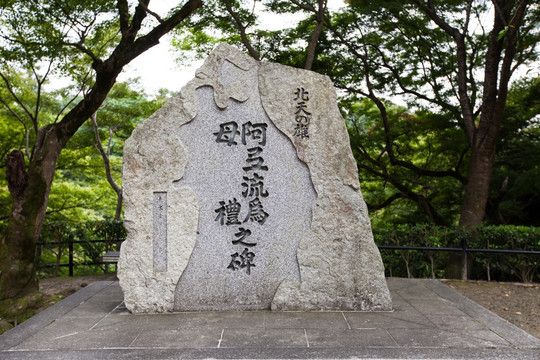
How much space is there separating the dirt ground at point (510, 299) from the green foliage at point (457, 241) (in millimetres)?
398

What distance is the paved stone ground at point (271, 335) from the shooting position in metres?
3.95

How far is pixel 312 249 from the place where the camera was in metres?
5.22

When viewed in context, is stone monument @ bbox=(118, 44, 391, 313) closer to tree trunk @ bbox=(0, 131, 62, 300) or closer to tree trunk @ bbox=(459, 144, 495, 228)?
tree trunk @ bbox=(0, 131, 62, 300)

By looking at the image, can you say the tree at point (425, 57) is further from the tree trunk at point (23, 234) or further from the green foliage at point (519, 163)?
the tree trunk at point (23, 234)

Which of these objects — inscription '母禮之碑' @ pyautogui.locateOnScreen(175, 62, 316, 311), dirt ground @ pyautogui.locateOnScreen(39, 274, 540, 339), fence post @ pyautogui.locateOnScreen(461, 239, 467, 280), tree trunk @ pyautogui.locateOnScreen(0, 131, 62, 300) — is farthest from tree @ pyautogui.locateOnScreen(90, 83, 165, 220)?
fence post @ pyautogui.locateOnScreen(461, 239, 467, 280)

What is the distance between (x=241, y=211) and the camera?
5266 mm

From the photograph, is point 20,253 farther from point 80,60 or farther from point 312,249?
point 80,60

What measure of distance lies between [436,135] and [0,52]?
9.39 metres

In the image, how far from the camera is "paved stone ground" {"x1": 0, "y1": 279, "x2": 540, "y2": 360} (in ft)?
13.0

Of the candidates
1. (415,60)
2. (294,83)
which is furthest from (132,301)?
(415,60)

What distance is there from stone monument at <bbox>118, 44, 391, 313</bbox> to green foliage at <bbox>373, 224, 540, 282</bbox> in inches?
101

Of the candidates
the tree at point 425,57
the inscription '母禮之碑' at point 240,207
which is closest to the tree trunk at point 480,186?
the tree at point 425,57

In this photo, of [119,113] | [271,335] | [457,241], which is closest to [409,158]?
[457,241]

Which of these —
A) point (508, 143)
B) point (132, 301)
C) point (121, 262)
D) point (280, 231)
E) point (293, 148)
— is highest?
point (508, 143)
